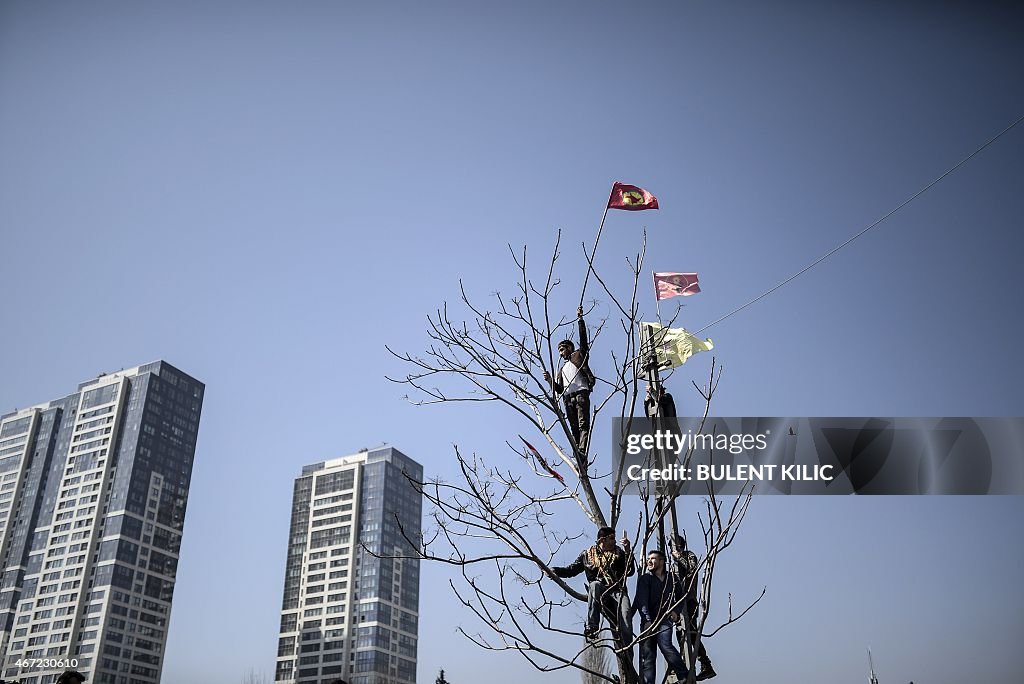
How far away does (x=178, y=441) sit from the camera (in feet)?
306

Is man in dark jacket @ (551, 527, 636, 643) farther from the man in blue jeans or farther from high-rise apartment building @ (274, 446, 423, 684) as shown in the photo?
high-rise apartment building @ (274, 446, 423, 684)

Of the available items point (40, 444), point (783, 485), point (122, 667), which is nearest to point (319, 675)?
point (122, 667)

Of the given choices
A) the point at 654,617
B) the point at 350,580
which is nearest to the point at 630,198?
the point at 654,617

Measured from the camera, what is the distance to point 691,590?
16.8ft

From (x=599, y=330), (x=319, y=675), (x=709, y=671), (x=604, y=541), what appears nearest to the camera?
(x=604, y=541)

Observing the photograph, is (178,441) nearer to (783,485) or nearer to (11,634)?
(11,634)

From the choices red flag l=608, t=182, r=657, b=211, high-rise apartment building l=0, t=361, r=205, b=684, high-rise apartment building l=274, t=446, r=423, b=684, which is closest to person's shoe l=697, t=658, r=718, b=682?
red flag l=608, t=182, r=657, b=211

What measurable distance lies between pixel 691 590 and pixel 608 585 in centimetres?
55

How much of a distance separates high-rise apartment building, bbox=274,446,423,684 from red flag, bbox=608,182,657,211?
94.4 metres

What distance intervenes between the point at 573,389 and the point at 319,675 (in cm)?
10301

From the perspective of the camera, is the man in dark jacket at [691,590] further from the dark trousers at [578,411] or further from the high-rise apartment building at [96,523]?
the high-rise apartment building at [96,523]

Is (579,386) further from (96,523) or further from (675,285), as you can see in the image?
(96,523)

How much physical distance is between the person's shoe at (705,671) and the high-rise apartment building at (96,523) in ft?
297

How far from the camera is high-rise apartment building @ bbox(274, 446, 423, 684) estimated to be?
99.2m
